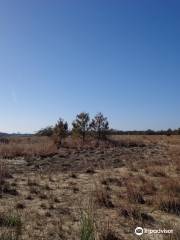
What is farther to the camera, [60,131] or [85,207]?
[60,131]

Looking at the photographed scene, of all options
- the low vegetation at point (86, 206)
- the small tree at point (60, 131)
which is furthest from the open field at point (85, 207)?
the small tree at point (60, 131)

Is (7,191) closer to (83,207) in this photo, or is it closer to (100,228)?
(83,207)

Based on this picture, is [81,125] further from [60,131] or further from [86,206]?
[86,206]

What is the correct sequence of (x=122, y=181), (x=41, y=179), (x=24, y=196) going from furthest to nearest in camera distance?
(x=41, y=179)
(x=122, y=181)
(x=24, y=196)

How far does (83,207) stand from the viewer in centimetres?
891

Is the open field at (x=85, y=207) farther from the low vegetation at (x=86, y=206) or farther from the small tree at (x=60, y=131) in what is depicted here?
the small tree at (x=60, y=131)

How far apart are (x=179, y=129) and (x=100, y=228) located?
8498cm

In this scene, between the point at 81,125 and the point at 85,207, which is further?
the point at 81,125

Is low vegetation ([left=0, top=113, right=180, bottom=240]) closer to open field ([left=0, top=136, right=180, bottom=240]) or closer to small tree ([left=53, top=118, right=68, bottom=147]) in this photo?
open field ([left=0, top=136, right=180, bottom=240])

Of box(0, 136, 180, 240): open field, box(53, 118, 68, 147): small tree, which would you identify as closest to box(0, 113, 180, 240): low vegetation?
box(0, 136, 180, 240): open field

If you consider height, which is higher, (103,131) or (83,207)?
(103,131)

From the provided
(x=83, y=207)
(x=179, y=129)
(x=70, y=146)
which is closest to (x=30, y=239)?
(x=83, y=207)

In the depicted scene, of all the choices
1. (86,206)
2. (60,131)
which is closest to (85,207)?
(86,206)

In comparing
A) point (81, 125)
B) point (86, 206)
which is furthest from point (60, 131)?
point (86, 206)
